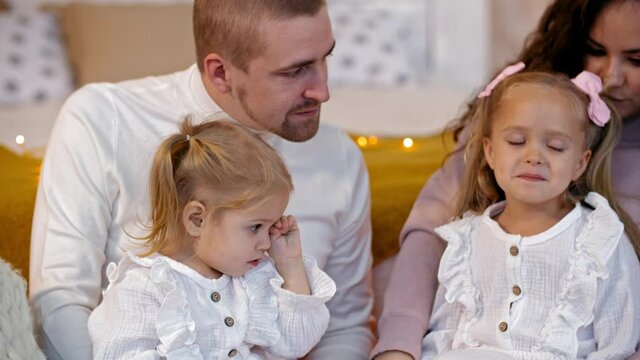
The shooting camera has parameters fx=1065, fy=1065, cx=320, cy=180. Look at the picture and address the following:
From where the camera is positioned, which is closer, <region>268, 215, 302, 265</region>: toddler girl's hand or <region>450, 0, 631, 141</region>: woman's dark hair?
<region>268, 215, 302, 265</region>: toddler girl's hand

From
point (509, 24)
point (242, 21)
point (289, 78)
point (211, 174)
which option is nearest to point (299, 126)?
point (289, 78)

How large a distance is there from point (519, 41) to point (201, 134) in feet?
8.63

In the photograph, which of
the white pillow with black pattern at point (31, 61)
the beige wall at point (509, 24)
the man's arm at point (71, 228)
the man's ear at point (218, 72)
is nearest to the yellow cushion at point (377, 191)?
the man's arm at point (71, 228)

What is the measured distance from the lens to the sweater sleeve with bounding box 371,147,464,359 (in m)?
1.80

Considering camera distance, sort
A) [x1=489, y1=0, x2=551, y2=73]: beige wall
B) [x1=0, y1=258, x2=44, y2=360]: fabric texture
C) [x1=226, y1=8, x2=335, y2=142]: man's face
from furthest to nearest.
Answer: [x1=489, y1=0, x2=551, y2=73]: beige wall → [x1=226, y1=8, x2=335, y2=142]: man's face → [x1=0, y1=258, x2=44, y2=360]: fabric texture

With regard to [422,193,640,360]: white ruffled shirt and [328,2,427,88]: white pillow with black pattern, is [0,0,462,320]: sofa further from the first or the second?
[422,193,640,360]: white ruffled shirt

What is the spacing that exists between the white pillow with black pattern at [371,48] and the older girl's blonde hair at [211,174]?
6.75 ft

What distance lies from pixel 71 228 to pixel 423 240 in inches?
24.9

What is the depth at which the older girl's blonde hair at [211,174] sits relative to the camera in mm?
1563

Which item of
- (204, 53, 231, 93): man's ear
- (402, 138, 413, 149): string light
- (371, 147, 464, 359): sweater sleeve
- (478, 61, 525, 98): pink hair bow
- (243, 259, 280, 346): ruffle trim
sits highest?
(204, 53, 231, 93): man's ear

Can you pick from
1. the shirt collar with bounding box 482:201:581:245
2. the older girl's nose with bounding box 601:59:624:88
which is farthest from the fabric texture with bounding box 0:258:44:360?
the older girl's nose with bounding box 601:59:624:88

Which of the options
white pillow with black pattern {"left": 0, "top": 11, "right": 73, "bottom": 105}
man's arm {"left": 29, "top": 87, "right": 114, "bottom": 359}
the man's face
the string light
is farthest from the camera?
white pillow with black pattern {"left": 0, "top": 11, "right": 73, "bottom": 105}

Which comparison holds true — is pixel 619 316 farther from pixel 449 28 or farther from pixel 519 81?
pixel 449 28

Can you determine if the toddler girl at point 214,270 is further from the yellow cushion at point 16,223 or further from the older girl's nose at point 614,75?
the older girl's nose at point 614,75
